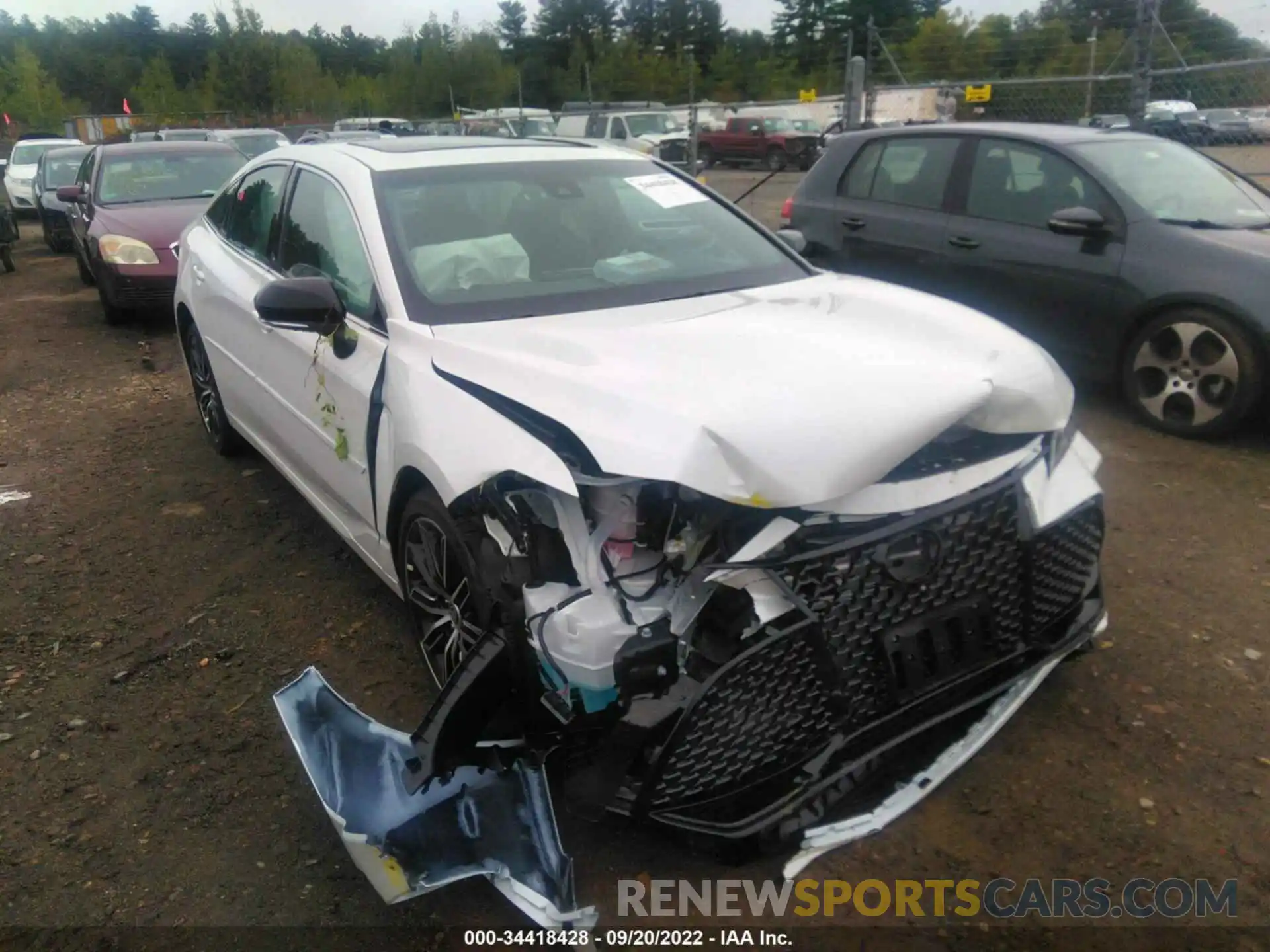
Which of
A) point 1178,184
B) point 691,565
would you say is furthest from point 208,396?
point 1178,184

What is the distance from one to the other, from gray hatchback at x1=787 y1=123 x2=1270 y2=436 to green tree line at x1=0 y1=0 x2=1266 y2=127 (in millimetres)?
12680

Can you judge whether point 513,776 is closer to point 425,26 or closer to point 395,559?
point 395,559

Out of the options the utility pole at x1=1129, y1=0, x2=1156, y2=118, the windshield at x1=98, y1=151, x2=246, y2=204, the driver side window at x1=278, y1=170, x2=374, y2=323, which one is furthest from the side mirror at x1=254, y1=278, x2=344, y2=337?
the utility pole at x1=1129, y1=0, x2=1156, y2=118

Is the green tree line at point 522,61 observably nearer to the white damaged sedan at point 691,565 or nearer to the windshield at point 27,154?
the windshield at point 27,154

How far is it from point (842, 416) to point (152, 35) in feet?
294

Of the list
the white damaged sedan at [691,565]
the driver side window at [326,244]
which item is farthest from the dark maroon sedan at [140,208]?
the white damaged sedan at [691,565]

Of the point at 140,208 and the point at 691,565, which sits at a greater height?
the point at 140,208

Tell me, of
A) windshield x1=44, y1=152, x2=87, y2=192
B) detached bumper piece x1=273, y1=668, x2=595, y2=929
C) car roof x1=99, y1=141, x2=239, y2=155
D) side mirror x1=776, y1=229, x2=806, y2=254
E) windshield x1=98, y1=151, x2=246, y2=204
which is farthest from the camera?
windshield x1=44, y1=152, x2=87, y2=192

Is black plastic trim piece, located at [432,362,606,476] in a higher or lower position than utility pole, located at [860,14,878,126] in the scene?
lower

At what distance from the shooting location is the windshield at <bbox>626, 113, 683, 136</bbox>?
23.8 meters

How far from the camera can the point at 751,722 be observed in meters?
2.27

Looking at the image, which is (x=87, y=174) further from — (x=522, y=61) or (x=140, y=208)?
(x=522, y=61)

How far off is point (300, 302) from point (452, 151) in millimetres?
1080

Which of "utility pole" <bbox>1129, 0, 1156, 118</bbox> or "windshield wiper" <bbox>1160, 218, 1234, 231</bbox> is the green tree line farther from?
"windshield wiper" <bbox>1160, 218, 1234, 231</bbox>
